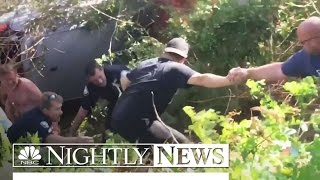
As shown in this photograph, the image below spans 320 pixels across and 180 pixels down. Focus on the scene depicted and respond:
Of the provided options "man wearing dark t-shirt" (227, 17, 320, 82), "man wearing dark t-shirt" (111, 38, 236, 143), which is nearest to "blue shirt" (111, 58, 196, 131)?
"man wearing dark t-shirt" (111, 38, 236, 143)

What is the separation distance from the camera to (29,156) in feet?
8.91

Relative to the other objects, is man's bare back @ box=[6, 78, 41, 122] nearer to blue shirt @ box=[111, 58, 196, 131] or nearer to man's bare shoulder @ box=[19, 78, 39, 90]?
man's bare shoulder @ box=[19, 78, 39, 90]

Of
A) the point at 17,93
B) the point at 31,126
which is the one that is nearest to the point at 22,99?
the point at 17,93

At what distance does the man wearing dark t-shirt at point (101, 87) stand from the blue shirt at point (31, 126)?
172 mm

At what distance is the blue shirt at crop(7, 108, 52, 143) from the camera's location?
274 cm

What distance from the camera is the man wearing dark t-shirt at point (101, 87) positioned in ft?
8.73

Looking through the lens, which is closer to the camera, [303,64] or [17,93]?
[303,64]

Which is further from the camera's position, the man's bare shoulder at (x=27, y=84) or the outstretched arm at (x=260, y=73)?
the man's bare shoulder at (x=27, y=84)

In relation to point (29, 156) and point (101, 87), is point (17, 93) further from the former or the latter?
point (101, 87)

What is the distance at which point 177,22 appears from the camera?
2.64 meters

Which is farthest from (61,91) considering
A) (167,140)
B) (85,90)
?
(167,140)

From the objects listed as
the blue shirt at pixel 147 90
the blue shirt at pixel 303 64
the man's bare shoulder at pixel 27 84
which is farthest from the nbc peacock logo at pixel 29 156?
the blue shirt at pixel 303 64

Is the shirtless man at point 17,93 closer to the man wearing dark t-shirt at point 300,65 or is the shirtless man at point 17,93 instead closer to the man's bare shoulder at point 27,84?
the man's bare shoulder at point 27,84

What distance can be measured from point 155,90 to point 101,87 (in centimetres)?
25
